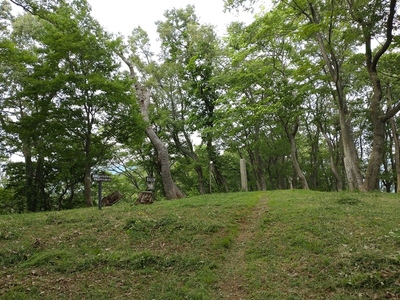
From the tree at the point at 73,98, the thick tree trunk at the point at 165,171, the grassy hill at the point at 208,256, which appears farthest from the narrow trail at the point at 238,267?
the tree at the point at 73,98

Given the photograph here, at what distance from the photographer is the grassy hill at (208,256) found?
3.50 metres

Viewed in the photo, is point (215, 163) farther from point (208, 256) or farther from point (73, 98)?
point (208, 256)

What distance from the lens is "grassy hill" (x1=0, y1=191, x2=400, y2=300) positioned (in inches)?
138

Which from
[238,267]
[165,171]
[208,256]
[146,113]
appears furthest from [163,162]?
[238,267]

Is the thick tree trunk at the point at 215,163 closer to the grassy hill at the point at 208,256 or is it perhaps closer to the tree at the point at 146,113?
the tree at the point at 146,113

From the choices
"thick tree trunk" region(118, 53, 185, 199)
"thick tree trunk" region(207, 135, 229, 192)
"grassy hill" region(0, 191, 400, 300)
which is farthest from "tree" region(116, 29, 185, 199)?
"grassy hill" region(0, 191, 400, 300)

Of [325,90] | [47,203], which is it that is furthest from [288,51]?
[47,203]

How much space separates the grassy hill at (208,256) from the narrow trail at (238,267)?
0.05 feet

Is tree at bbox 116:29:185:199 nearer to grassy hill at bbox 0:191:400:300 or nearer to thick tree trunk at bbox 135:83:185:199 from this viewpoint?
thick tree trunk at bbox 135:83:185:199

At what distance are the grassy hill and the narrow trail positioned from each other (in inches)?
0.6

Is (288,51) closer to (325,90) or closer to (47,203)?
(325,90)

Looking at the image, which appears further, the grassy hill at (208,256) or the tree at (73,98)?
the tree at (73,98)

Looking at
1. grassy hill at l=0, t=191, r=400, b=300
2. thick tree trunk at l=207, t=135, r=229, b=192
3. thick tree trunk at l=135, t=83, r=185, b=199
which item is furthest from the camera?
thick tree trunk at l=207, t=135, r=229, b=192

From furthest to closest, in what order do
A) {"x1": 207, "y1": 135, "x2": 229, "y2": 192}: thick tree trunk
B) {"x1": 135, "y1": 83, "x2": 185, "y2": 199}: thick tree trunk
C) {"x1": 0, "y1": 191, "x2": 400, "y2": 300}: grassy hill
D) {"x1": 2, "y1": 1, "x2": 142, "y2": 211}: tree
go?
{"x1": 207, "y1": 135, "x2": 229, "y2": 192}: thick tree trunk
{"x1": 135, "y1": 83, "x2": 185, "y2": 199}: thick tree trunk
{"x1": 2, "y1": 1, "x2": 142, "y2": 211}: tree
{"x1": 0, "y1": 191, "x2": 400, "y2": 300}: grassy hill
